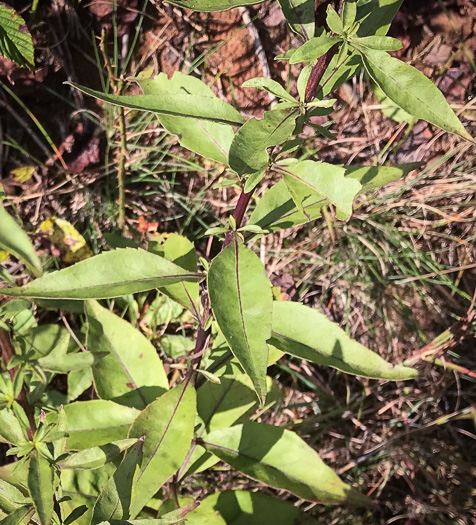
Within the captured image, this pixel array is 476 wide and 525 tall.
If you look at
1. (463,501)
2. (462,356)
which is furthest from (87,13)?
(463,501)

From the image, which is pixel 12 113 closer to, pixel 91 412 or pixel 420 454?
pixel 91 412

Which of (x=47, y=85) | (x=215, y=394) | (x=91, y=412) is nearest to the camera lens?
(x=91, y=412)

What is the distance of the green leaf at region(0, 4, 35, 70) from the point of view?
1.90 meters

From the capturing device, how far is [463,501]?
2422mm

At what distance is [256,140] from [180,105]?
215 mm

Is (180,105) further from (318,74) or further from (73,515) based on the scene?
(73,515)

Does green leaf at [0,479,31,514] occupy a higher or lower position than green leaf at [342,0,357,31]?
lower

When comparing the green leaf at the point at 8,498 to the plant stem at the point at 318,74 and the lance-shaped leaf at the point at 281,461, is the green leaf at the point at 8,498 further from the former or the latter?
the plant stem at the point at 318,74

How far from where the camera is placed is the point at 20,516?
1211mm

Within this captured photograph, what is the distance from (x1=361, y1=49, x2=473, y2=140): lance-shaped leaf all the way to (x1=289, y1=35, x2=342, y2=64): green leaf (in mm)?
75

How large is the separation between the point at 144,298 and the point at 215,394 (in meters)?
0.65

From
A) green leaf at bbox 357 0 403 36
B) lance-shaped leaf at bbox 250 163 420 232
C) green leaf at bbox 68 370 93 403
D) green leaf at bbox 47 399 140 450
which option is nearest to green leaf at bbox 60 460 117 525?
green leaf at bbox 47 399 140 450

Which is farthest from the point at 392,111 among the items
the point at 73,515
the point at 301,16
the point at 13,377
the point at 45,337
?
the point at 73,515

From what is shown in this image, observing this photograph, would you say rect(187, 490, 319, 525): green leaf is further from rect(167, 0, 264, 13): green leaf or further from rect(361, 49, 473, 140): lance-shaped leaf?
rect(167, 0, 264, 13): green leaf
